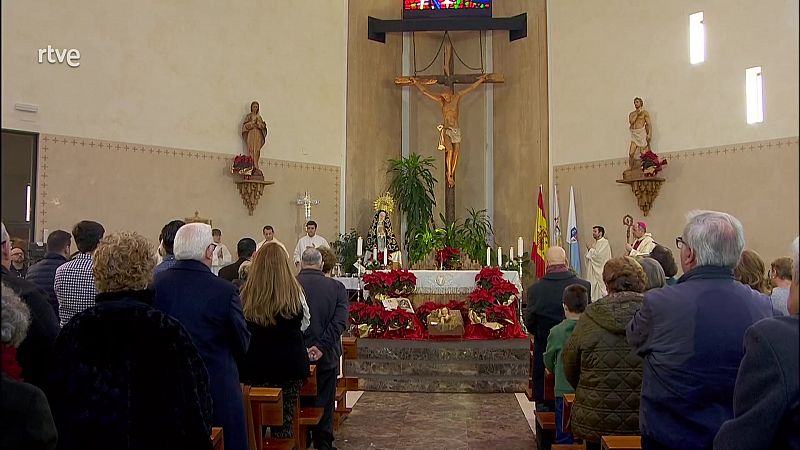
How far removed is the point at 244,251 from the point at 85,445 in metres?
3.82

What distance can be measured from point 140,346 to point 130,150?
9.27 metres

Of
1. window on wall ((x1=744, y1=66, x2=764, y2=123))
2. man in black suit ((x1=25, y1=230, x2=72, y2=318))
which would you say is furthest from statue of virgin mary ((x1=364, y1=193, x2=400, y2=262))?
man in black suit ((x1=25, y1=230, x2=72, y2=318))

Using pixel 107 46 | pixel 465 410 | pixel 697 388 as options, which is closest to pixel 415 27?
pixel 107 46

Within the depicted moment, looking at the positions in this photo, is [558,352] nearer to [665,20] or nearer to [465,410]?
[465,410]

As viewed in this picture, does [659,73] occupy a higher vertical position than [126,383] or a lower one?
higher

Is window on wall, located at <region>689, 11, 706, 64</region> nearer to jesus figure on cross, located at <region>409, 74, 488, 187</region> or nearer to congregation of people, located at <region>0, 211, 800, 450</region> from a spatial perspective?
jesus figure on cross, located at <region>409, 74, 488, 187</region>

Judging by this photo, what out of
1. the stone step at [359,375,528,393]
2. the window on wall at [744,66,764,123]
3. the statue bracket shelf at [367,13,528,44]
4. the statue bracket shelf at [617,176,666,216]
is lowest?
the stone step at [359,375,528,393]

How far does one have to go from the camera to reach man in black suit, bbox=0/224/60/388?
279cm

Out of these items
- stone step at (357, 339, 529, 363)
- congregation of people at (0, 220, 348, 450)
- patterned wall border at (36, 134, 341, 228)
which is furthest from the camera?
patterned wall border at (36, 134, 341, 228)

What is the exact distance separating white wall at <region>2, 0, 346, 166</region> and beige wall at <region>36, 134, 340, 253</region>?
0.21m

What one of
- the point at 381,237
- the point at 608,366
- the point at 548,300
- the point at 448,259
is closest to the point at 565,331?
the point at 608,366

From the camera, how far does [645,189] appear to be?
1188 cm

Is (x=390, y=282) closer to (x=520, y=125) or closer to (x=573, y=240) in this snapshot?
(x=573, y=240)

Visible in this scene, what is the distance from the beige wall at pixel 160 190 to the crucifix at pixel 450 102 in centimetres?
204
